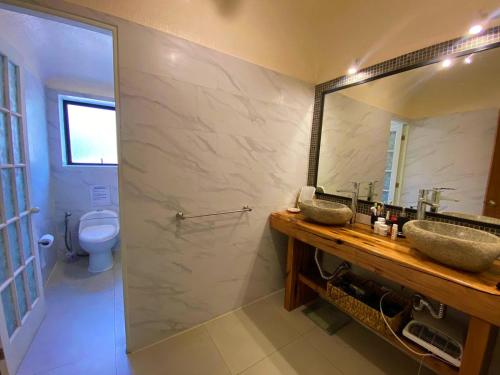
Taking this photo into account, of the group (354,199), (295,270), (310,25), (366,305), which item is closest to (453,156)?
(354,199)

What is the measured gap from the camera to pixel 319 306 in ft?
6.46

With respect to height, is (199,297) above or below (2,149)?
below

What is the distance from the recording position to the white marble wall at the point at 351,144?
1.71 metres

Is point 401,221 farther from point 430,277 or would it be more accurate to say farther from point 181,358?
point 181,358

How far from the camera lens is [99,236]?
2291 mm

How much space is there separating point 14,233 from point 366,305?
233 cm

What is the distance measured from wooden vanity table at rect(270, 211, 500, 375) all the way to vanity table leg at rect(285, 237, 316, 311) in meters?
0.23

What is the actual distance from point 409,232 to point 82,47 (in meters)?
2.92

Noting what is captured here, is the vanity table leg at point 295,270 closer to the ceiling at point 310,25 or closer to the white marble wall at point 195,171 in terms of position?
the white marble wall at point 195,171

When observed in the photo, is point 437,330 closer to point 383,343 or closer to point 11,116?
point 383,343

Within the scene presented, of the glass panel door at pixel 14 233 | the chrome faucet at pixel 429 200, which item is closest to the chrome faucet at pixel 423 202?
the chrome faucet at pixel 429 200

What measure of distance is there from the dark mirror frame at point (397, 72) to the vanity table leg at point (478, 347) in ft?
1.92

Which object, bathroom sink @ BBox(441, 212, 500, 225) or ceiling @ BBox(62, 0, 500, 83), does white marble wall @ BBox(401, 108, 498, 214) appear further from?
ceiling @ BBox(62, 0, 500, 83)

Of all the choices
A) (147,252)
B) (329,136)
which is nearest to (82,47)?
(147,252)
